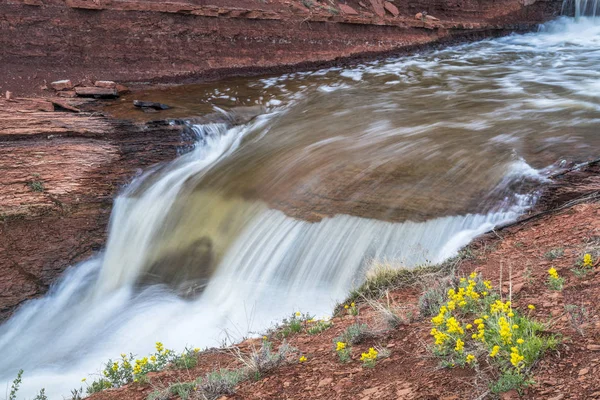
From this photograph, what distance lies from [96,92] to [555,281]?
891 centimetres

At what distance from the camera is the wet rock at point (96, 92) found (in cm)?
1038

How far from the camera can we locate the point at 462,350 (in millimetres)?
3027

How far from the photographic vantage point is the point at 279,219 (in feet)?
21.0

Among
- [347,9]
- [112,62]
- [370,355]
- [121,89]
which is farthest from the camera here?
[347,9]

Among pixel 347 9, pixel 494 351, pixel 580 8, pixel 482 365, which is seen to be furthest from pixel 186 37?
pixel 580 8

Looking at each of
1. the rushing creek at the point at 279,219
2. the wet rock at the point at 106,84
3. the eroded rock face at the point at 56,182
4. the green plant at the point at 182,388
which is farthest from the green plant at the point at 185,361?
the wet rock at the point at 106,84

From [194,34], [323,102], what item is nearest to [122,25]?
[194,34]

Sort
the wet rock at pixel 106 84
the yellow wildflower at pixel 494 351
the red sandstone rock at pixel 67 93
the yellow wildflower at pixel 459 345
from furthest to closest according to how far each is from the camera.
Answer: the wet rock at pixel 106 84
the red sandstone rock at pixel 67 93
the yellow wildflower at pixel 459 345
the yellow wildflower at pixel 494 351

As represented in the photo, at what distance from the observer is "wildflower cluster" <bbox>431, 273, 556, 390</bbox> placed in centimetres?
276

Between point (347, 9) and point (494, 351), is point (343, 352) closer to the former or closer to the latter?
point (494, 351)

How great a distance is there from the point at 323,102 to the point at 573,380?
8.62 metres

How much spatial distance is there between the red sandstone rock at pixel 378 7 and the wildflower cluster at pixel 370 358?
1297cm

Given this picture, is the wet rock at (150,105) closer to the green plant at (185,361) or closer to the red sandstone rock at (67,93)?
the red sandstone rock at (67,93)

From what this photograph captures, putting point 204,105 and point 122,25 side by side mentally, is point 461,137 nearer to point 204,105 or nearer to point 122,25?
point 204,105
